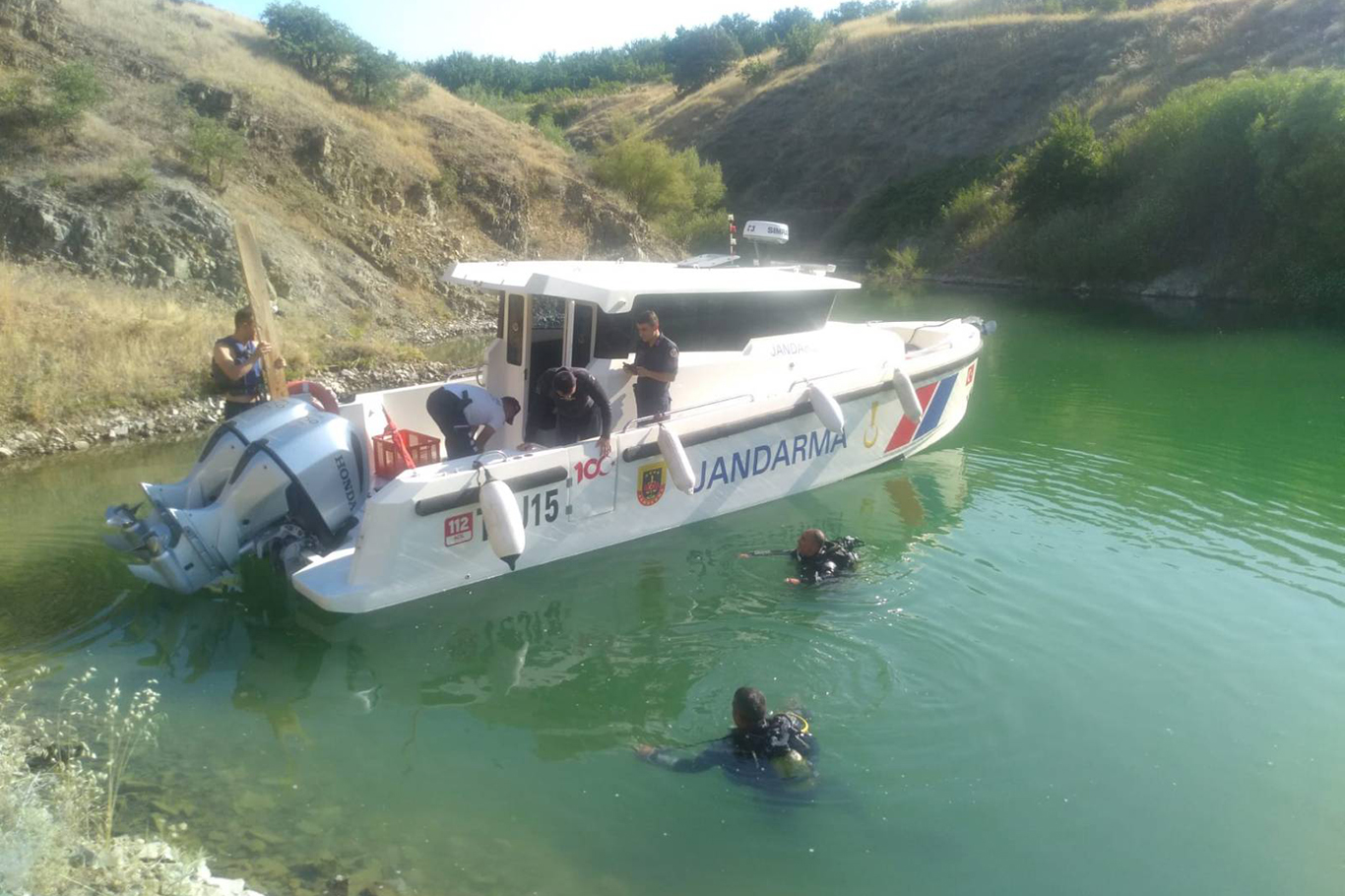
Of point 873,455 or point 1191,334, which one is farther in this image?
point 1191,334

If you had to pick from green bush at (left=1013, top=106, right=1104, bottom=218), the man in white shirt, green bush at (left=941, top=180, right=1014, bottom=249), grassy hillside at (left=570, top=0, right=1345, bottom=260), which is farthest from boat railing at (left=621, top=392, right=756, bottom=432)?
grassy hillside at (left=570, top=0, right=1345, bottom=260)

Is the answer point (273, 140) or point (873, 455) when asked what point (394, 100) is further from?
point (873, 455)

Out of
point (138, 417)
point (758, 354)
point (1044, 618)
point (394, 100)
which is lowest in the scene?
point (138, 417)

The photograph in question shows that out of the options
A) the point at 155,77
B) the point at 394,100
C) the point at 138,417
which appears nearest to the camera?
the point at 138,417

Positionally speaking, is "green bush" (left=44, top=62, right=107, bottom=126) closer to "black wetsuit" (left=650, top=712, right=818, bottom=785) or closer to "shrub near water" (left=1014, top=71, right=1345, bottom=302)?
"black wetsuit" (left=650, top=712, right=818, bottom=785)

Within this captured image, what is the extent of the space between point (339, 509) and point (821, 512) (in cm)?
428

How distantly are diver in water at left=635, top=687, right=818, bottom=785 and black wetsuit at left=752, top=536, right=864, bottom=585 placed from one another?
2.25 meters

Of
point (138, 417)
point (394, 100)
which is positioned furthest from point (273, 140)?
point (138, 417)

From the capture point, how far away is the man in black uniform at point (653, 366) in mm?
8273

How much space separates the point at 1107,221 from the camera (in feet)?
111

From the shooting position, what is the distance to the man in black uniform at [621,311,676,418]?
827 centimetres

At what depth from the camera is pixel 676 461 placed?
7.89 meters

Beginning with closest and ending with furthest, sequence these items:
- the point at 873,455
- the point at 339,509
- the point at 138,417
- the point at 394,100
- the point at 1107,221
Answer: the point at 339,509 < the point at 873,455 < the point at 138,417 < the point at 394,100 < the point at 1107,221

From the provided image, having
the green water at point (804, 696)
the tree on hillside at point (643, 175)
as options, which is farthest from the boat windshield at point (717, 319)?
the tree on hillside at point (643, 175)
